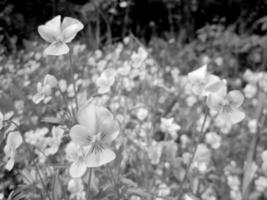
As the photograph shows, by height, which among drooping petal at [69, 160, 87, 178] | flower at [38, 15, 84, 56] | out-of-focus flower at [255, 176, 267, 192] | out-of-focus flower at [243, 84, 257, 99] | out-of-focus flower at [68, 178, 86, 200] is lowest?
out-of-focus flower at [243, 84, 257, 99]

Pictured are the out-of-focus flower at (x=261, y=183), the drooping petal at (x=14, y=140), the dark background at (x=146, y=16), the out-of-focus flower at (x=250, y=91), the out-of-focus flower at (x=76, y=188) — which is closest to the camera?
the drooping petal at (x=14, y=140)

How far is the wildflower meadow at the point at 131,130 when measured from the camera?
0.84 metres

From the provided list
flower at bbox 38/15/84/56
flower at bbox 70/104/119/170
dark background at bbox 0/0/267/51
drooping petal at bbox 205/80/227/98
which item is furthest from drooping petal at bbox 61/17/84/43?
dark background at bbox 0/0/267/51

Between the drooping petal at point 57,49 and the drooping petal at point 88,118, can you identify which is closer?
the drooping petal at point 88,118

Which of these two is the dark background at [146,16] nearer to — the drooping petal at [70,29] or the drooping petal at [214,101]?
the drooping petal at [70,29]

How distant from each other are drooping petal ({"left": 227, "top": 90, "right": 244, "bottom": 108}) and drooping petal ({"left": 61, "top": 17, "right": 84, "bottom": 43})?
406mm

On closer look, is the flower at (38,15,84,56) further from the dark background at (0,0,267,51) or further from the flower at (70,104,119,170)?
the dark background at (0,0,267,51)

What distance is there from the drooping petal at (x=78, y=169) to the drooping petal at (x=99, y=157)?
72 mm

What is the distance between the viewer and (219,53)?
3.59 m

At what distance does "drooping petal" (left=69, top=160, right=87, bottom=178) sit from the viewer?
79cm

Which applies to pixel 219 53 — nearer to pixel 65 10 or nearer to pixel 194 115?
pixel 194 115

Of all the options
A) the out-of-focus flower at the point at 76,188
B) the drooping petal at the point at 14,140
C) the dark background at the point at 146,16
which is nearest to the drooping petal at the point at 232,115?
the drooping petal at the point at 14,140

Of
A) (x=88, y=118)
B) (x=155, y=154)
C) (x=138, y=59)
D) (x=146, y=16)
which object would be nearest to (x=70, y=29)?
(x=88, y=118)

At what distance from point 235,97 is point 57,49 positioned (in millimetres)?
459
